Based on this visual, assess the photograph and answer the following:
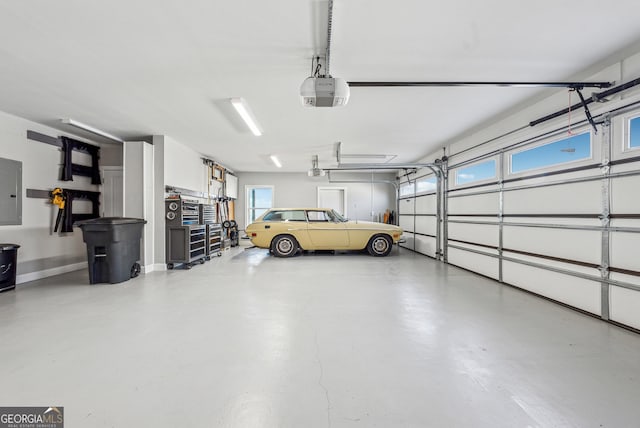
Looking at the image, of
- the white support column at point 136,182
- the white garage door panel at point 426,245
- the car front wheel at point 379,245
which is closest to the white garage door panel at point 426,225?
the white garage door panel at point 426,245

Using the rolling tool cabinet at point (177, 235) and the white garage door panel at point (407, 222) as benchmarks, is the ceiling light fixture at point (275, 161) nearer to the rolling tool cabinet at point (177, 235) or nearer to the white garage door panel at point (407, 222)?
the rolling tool cabinet at point (177, 235)

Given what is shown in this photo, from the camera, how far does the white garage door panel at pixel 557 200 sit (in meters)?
2.94

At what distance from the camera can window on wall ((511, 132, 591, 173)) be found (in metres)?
3.06

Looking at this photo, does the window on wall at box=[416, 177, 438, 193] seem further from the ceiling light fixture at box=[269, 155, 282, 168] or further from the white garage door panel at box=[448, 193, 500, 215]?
the ceiling light fixture at box=[269, 155, 282, 168]

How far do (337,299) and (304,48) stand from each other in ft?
9.28

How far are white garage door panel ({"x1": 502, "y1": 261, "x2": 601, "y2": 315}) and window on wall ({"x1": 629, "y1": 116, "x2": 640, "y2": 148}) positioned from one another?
1446mm

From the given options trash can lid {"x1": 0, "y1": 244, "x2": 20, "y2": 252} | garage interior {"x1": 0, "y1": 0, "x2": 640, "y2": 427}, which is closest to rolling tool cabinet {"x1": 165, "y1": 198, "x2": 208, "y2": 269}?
garage interior {"x1": 0, "y1": 0, "x2": 640, "y2": 427}

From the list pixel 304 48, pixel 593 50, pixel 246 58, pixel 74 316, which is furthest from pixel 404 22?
pixel 74 316

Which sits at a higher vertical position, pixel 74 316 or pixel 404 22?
pixel 404 22

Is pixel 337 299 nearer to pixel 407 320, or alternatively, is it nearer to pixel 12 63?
pixel 407 320

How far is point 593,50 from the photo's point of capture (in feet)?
8.05

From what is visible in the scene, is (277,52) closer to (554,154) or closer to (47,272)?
(554,154)

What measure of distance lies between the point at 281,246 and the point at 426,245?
12.8 feet

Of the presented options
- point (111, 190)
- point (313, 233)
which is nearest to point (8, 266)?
point (111, 190)
